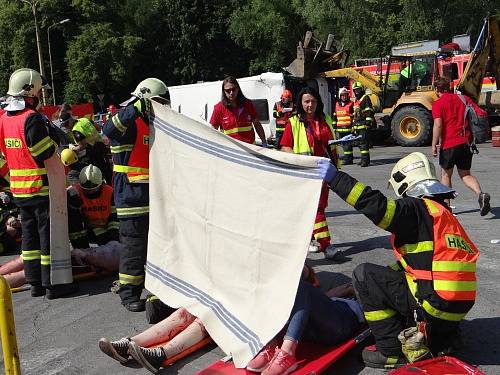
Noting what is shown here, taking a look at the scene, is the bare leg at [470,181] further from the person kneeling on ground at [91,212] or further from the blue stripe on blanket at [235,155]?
the blue stripe on blanket at [235,155]

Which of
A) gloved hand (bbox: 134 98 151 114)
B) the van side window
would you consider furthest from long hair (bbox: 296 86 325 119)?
the van side window

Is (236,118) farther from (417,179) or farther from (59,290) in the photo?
(417,179)

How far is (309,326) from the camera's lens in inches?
143

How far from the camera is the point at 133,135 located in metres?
4.74

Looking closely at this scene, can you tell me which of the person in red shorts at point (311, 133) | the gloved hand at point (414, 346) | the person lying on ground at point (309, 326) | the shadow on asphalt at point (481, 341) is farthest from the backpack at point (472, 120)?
the gloved hand at point (414, 346)

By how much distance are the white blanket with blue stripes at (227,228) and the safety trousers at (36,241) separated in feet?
4.49

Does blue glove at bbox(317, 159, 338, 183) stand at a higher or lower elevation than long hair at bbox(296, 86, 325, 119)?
lower

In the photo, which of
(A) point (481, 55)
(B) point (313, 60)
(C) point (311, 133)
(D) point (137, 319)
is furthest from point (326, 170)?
(B) point (313, 60)

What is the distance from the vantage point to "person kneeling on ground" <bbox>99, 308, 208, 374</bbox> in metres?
3.68

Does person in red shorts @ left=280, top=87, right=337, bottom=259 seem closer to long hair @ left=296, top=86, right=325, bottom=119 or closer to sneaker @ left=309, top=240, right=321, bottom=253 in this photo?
long hair @ left=296, top=86, right=325, bottom=119

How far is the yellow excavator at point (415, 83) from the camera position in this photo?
15055mm

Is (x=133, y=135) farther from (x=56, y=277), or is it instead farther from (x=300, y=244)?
(x=300, y=244)

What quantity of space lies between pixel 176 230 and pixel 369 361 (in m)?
1.68

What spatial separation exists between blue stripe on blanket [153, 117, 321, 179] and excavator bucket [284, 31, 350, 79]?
15.9 meters
